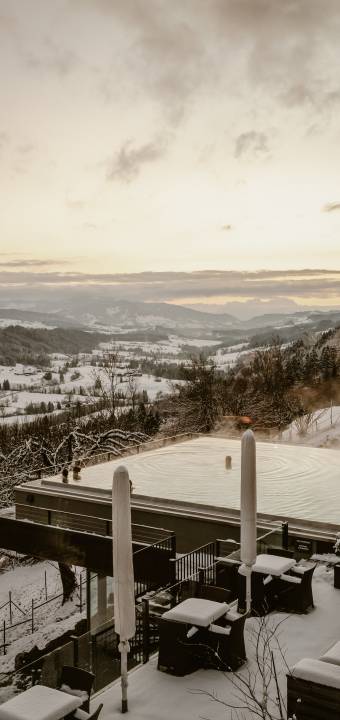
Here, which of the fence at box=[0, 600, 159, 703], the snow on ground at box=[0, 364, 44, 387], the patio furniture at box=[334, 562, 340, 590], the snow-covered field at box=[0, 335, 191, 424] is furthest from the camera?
the snow on ground at box=[0, 364, 44, 387]

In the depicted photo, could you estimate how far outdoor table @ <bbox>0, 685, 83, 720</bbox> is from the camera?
481 centimetres

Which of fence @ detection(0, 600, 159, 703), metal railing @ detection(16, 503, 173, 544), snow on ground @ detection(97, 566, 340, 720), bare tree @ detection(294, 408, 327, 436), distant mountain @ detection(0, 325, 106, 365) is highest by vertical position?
snow on ground @ detection(97, 566, 340, 720)

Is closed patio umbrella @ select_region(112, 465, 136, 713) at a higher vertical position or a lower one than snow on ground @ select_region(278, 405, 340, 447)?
higher

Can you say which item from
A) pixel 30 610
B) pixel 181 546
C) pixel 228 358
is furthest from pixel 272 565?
pixel 228 358

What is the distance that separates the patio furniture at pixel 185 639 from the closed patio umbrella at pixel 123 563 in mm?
740

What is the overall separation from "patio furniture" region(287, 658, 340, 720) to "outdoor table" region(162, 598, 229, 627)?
4.94 feet

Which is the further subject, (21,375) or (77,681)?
(21,375)

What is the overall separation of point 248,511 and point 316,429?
34.1 metres

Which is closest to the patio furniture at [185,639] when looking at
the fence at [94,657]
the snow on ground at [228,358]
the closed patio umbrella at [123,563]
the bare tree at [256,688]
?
Answer: the bare tree at [256,688]

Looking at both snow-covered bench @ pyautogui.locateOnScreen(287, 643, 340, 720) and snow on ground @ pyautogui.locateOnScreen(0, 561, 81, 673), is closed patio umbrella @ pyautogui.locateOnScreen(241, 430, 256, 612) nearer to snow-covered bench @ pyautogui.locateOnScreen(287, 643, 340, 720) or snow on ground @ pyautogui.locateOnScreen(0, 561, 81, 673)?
snow-covered bench @ pyautogui.locateOnScreen(287, 643, 340, 720)

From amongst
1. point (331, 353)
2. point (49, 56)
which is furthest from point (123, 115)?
point (331, 353)

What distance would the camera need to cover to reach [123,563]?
5.84 meters

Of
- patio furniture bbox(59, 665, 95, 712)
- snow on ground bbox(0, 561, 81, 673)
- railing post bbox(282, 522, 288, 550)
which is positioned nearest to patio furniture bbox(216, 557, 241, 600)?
railing post bbox(282, 522, 288, 550)

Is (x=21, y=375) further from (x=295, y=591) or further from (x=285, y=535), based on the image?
(x=295, y=591)
